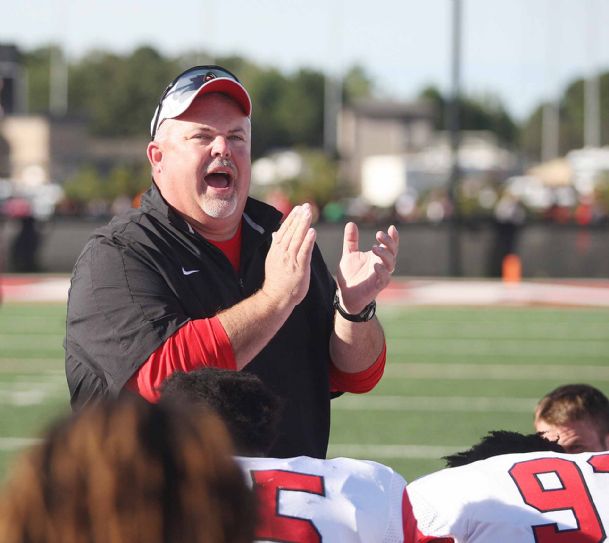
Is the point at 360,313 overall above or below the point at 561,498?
above

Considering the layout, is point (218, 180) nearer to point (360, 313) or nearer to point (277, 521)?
point (360, 313)

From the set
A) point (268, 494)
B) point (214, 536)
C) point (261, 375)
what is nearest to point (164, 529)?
point (214, 536)

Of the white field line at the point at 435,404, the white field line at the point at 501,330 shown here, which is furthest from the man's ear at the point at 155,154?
the white field line at the point at 501,330

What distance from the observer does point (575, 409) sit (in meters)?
4.07

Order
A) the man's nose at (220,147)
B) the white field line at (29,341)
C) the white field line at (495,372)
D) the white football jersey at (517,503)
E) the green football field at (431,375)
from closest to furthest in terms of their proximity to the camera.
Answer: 1. the white football jersey at (517,503)
2. the man's nose at (220,147)
3. the green football field at (431,375)
4. the white field line at (495,372)
5. the white field line at (29,341)

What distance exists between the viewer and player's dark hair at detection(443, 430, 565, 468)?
2.98m

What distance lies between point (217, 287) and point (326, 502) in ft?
3.03

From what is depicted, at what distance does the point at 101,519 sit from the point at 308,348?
1.65m

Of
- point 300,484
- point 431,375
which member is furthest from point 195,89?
point 431,375

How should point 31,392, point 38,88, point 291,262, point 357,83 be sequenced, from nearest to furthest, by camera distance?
1. point 291,262
2. point 31,392
3. point 38,88
4. point 357,83

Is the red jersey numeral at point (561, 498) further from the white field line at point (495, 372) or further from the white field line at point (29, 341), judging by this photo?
the white field line at point (29, 341)

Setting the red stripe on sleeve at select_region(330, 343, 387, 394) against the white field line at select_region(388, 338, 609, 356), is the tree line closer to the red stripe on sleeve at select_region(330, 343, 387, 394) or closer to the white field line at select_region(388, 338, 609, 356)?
the white field line at select_region(388, 338, 609, 356)

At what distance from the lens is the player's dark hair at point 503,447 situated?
2.98m

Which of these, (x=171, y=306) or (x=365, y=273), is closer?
(x=171, y=306)
